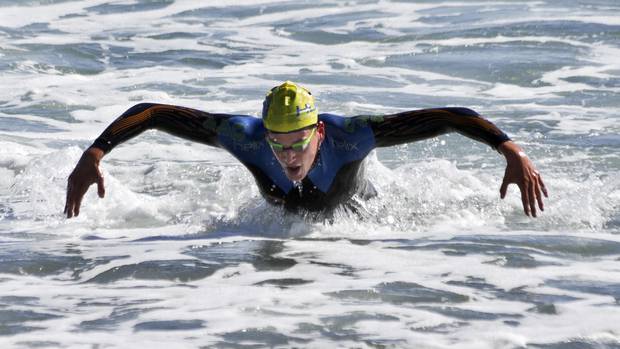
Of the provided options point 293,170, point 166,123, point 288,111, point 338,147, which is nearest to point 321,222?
point 338,147

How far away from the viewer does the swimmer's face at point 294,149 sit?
21.0ft

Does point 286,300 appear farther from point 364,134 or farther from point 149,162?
point 149,162

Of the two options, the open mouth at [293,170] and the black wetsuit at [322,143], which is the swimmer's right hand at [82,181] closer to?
the black wetsuit at [322,143]

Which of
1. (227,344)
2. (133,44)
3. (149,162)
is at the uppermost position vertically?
(133,44)

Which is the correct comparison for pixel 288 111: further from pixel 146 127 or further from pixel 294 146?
pixel 146 127

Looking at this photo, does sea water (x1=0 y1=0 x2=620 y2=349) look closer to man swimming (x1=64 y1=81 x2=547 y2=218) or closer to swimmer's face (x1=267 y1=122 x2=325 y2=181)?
man swimming (x1=64 y1=81 x2=547 y2=218)

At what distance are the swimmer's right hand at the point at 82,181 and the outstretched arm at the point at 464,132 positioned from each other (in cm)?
167

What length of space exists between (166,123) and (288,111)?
0.85 metres

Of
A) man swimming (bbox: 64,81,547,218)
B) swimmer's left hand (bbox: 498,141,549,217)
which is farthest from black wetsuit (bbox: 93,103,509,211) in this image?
swimmer's left hand (bbox: 498,141,549,217)

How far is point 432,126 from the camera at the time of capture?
21.3 feet

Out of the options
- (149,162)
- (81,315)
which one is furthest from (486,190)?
(81,315)

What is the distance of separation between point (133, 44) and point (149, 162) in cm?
687

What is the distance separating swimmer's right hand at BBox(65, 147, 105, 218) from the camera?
599 cm

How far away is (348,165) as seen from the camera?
6.92 m
